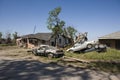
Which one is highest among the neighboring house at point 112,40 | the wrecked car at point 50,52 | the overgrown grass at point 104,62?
the neighboring house at point 112,40

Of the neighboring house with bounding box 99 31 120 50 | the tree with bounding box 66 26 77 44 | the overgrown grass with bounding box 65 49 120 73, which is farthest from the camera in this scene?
the tree with bounding box 66 26 77 44

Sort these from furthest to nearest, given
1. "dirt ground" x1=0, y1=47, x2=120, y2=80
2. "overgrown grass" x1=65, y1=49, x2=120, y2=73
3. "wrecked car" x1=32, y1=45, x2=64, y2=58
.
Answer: "wrecked car" x1=32, y1=45, x2=64, y2=58 → "overgrown grass" x1=65, y1=49, x2=120, y2=73 → "dirt ground" x1=0, y1=47, x2=120, y2=80

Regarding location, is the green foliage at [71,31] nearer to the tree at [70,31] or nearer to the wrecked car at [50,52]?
the tree at [70,31]

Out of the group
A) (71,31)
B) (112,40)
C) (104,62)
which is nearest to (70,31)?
(71,31)

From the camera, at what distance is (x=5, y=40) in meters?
67.7

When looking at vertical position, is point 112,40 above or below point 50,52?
above

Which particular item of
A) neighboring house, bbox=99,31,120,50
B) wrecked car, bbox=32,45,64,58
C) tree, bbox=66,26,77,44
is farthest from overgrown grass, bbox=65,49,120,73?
tree, bbox=66,26,77,44

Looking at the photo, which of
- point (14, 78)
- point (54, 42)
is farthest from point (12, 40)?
point (14, 78)

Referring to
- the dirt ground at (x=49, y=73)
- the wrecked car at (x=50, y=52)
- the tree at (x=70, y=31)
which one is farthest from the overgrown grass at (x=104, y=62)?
the tree at (x=70, y=31)

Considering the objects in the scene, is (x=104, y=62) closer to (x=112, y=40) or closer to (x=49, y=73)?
(x=49, y=73)

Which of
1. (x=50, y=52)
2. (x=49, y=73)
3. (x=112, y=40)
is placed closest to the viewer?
(x=49, y=73)

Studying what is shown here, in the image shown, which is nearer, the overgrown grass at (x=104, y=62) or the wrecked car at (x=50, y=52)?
the overgrown grass at (x=104, y=62)

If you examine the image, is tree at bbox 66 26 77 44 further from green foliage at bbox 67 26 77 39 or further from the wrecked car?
the wrecked car

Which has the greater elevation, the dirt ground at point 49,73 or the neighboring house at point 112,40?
the neighboring house at point 112,40
